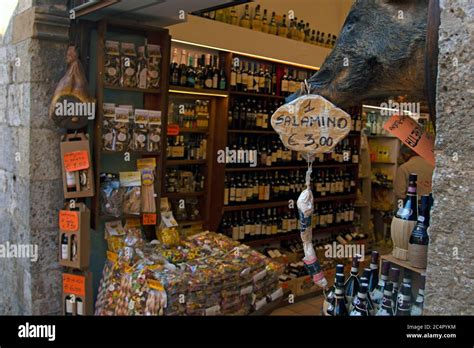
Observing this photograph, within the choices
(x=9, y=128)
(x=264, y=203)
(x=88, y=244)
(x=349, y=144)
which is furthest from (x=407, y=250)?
(x=349, y=144)

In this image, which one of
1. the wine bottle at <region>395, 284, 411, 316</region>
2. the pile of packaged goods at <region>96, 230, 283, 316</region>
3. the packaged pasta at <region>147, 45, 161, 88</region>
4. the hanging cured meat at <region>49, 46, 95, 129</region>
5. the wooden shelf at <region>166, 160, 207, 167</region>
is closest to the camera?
the wine bottle at <region>395, 284, 411, 316</region>

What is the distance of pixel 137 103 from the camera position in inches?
141

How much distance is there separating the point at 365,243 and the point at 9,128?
495 cm

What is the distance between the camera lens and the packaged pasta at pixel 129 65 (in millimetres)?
3355

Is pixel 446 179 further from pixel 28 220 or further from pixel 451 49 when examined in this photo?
pixel 28 220

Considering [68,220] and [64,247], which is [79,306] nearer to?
[64,247]

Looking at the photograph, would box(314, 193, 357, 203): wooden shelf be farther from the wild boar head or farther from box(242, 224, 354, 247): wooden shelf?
the wild boar head

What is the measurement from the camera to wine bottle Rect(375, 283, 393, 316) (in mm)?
1768

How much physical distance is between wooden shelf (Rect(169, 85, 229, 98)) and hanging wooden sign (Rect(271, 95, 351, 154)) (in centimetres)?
309

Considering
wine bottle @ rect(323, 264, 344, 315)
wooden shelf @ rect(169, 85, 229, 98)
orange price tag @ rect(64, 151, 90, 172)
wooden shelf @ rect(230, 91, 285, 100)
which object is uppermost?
wooden shelf @ rect(230, 91, 285, 100)

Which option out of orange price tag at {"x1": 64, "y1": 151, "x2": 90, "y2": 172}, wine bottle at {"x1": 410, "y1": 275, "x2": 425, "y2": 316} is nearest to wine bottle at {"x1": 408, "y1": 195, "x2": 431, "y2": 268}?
wine bottle at {"x1": 410, "y1": 275, "x2": 425, "y2": 316}

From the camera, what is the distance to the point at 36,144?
3.29m

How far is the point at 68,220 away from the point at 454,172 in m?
2.62

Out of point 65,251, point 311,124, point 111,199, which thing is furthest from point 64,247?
point 311,124
